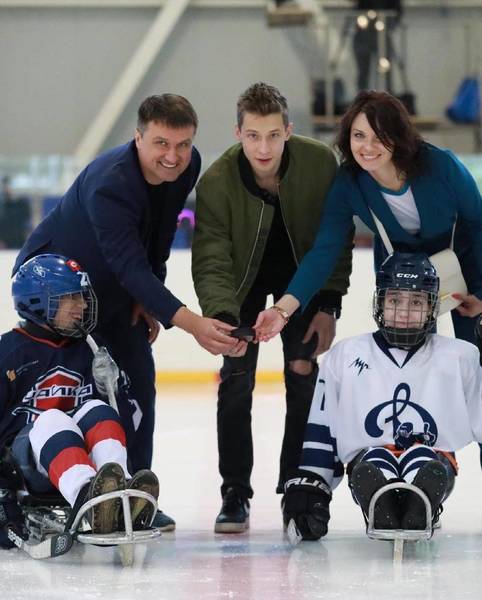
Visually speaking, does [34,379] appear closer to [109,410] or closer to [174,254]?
[109,410]

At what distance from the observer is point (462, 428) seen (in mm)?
3180

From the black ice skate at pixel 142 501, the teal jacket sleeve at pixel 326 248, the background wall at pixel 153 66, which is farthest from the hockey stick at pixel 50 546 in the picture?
the background wall at pixel 153 66

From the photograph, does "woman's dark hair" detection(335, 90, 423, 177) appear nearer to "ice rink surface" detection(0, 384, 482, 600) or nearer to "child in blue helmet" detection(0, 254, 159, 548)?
"child in blue helmet" detection(0, 254, 159, 548)

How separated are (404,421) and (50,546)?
907mm

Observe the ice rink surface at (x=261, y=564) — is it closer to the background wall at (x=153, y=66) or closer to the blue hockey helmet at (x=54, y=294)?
the blue hockey helmet at (x=54, y=294)

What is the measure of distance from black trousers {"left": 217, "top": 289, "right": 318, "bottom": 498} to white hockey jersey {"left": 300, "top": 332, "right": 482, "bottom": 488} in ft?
1.21

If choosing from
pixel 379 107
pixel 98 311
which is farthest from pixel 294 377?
pixel 379 107

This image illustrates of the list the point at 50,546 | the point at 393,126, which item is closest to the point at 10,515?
the point at 50,546

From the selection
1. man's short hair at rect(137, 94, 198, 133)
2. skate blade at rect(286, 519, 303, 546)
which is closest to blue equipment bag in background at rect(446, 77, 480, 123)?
man's short hair at rect(137, 94, 198, 133)

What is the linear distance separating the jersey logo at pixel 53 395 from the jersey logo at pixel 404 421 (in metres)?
0.73

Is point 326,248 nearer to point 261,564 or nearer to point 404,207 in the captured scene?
point 404,207

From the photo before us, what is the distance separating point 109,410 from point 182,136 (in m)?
0.73

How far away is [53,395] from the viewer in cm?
316

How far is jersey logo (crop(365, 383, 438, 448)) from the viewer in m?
3.13
